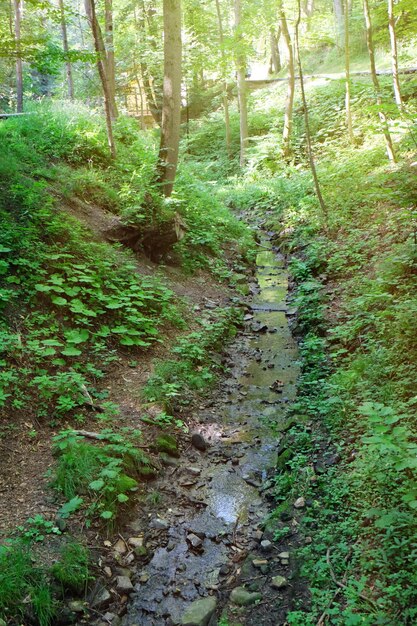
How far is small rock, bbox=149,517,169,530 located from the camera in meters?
4.61

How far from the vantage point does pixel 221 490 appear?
17.2ft

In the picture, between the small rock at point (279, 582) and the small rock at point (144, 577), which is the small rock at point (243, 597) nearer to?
the small rock at point (279, 582)

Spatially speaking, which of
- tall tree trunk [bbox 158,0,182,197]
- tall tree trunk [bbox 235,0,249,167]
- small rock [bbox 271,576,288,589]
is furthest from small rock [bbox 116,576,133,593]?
tall tree trunk [bbox 235,0,249,167]

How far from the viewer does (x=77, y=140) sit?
417 inches

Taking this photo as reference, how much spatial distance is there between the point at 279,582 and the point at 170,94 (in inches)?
374

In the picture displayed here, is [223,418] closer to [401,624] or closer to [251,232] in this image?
[401,624]

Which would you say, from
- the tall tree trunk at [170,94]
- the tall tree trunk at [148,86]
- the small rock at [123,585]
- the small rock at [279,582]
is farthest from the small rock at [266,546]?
the tall tree trunk at [148,86]

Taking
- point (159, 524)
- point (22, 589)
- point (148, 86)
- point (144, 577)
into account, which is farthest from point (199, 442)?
point (148, 86)

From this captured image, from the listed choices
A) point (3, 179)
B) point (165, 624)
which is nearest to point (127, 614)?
point (165, 624)

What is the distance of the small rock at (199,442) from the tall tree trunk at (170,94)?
19.8ft

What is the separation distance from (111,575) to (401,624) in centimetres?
241

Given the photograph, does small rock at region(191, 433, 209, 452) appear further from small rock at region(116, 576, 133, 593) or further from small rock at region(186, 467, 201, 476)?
small rock at region(116, 576, 133, 593)

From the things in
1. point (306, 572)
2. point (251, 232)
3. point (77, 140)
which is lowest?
point (306, 572)

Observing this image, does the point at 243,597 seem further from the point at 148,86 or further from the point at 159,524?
the point at 148,86
